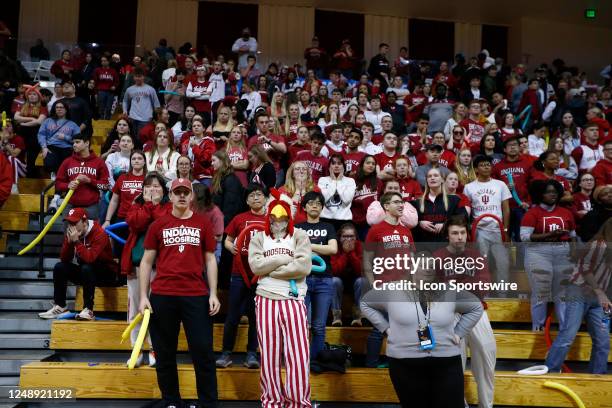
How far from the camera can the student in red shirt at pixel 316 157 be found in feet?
30.8

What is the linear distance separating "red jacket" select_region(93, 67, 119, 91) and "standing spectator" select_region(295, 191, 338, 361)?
28.2 feet

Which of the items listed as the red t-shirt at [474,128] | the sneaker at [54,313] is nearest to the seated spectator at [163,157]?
the sneaker at [54,313]

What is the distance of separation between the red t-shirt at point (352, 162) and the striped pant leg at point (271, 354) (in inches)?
151

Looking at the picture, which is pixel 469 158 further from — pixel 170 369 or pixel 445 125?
pixel 170 369

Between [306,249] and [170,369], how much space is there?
4.69ft

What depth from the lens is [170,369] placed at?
571 centimetres

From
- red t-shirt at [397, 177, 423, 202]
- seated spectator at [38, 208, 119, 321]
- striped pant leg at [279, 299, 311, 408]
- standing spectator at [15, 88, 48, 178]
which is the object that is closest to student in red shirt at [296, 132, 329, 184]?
red t-shirt at [397, 177, 423, 202]

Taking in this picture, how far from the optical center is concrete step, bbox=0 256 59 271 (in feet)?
26.9

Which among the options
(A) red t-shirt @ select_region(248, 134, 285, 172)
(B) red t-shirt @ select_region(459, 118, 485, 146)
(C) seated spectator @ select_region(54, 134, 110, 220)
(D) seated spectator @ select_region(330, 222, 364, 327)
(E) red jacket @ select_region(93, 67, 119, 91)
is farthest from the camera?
(E) red jacket @ select_region(93, 67, 119, 91)

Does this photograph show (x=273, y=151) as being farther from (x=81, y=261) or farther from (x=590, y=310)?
(x=590, y=310)

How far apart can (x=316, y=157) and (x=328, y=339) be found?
322 cm

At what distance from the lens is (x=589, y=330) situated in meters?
6.73

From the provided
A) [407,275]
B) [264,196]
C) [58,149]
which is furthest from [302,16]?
[407,275]

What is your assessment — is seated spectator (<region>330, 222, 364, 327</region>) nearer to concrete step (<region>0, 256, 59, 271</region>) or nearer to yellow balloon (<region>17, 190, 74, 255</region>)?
yellow balloon (<region>17, 190, 74, 255</region>)
